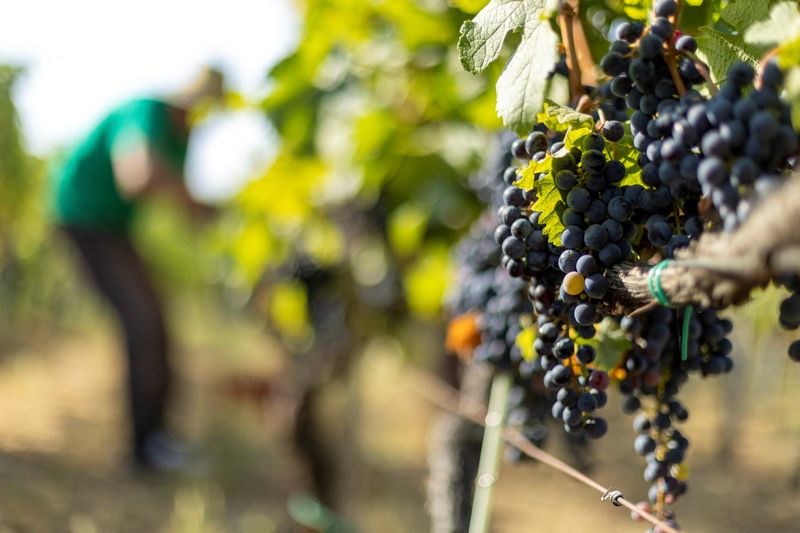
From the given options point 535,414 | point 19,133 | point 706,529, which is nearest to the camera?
point 535,414

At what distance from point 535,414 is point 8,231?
662 cm

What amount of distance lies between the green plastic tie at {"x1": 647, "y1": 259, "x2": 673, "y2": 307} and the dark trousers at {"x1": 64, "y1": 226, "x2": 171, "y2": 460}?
11.8 feet

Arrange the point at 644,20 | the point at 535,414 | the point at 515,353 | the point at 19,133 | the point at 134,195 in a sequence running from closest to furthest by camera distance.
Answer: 1. the point at 644,20
2. the point at 515,353
3. the point at 535,414
4. the point at 134,195
5. the point at 19,133

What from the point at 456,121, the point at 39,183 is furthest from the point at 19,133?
the point at 456,121

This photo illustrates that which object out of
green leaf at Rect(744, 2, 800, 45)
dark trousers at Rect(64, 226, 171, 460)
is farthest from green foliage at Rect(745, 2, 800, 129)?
dark trousers at Rect(64, 226, 171, 460)

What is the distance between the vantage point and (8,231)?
694 cm

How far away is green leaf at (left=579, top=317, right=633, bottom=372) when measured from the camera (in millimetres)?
1050

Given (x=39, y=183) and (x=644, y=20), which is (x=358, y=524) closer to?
(x=644, y=20)

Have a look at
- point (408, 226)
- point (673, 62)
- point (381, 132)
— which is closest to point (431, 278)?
point (408, 226)

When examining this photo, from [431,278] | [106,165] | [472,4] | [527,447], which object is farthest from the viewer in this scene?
[106,165]

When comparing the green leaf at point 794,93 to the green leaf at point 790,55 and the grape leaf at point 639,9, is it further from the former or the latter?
the grape leaf at point 639,9

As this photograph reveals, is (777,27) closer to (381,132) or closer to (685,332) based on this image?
(685,332)

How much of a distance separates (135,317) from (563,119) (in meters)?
3.49

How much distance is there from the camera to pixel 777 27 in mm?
778
